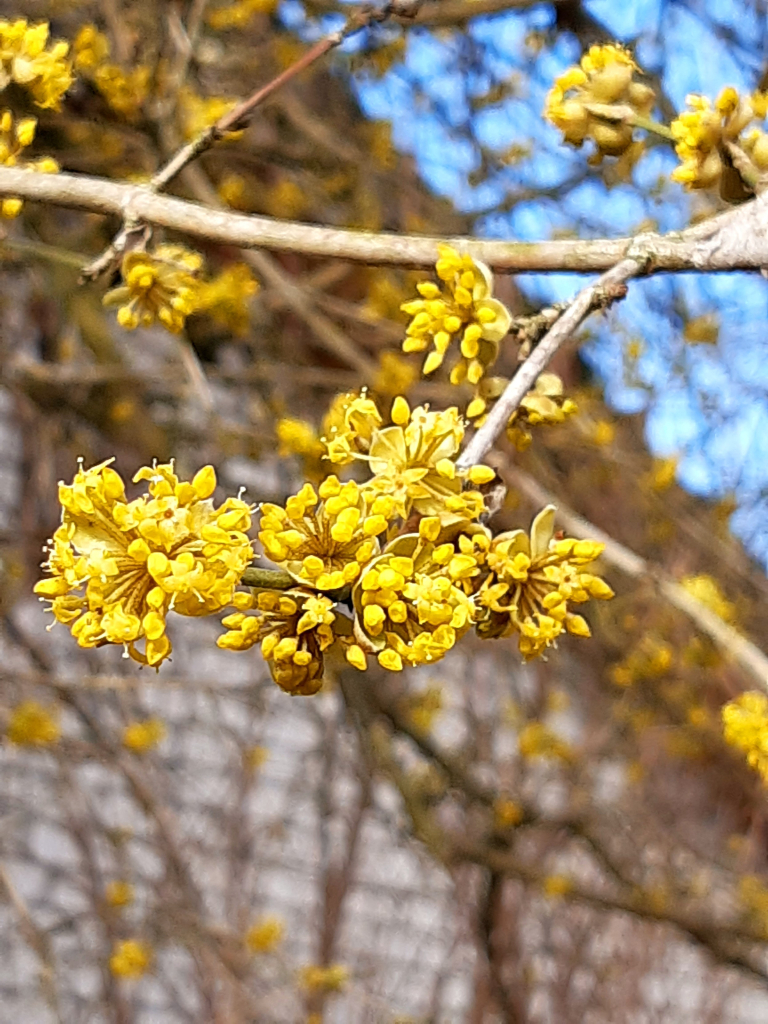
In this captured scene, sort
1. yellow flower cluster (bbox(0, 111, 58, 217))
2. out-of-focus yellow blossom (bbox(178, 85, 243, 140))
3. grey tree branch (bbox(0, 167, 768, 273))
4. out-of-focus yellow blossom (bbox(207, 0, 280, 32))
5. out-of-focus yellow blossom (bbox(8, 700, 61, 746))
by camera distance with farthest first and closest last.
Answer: out-of-focus yellow blossom (bbox(8, 700, 61, 746)) < out-of-focus yellow blossom (bbox(207, 0, 280, 32)) < out-of-focus yellow blossom (bbox(178, 85, 243, 140)) < yellow flower cluster (bbox(0, 111, 58, 217)) < grey tree branch (bbox(0, 167, 768, 273))

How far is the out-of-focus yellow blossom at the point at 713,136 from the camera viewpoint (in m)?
0.72

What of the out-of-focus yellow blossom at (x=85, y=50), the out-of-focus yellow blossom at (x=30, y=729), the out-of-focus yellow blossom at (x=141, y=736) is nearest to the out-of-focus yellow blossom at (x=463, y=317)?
the out-of-focus yellow blossom at (x=85, y=50)

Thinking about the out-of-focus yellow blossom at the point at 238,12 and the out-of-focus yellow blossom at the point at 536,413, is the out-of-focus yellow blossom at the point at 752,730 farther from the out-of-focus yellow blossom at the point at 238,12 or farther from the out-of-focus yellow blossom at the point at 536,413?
the out-of-focus yellow blossom at the point at 238,12

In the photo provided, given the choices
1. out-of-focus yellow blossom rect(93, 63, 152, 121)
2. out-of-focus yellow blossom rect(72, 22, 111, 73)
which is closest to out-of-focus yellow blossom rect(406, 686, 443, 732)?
out-of-focus yellow blossom rect(93, 63, 152, 121)

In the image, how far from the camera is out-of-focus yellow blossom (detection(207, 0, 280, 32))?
1.57 meters

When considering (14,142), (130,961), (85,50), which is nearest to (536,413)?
(14,142)

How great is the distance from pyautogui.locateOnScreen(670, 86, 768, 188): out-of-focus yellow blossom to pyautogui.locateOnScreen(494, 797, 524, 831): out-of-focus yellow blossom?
1.54 m

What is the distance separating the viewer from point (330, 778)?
10.0 ft

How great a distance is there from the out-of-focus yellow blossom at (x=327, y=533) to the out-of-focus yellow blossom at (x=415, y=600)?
1 cm

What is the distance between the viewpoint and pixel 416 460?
23.5 inches

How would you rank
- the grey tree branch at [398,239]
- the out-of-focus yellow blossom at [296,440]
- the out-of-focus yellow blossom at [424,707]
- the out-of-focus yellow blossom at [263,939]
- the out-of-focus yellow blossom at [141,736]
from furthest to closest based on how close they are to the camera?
the out-of-focus yellow blossom at [424,707] → the out-of-focus yellow blossom at [263,939] → the out-of-focus yellow blossom at [141,736] → the out-of-focus yellow blossom at [296,440] → the grey tree branch at [398,239]

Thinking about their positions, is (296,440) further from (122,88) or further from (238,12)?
(238,12)

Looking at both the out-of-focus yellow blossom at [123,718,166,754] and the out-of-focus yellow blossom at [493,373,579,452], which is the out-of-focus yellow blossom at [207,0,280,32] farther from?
the out-of-focus yellow blossom at [123,718,166,754]

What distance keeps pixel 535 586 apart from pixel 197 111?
1.26m
